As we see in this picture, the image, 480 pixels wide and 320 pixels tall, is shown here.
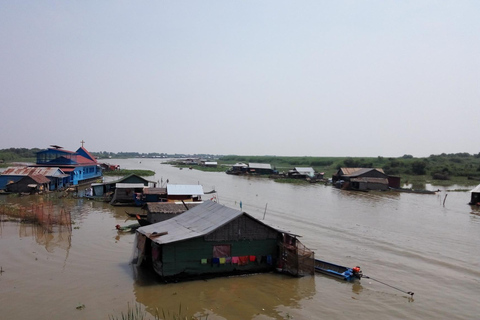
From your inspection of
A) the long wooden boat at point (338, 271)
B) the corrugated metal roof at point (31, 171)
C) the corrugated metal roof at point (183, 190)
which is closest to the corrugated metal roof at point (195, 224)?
the long wooden boat at point (338, 271)

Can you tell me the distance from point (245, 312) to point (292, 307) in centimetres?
168

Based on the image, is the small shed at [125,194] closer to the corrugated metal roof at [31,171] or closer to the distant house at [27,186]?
the distant house at [27,186]

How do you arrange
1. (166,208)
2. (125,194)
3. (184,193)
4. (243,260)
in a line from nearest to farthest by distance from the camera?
1. (243,260)
2. (166,208)
3. (184,193)
4. (125,194)

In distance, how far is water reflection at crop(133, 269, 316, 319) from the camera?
1126cm

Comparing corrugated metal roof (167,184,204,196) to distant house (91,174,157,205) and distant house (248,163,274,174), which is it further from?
distant house (248,163,274,174)

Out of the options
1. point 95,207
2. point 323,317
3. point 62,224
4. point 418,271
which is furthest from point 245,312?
point 95,207

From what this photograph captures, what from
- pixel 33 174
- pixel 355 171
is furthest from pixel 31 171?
pixel 355 171

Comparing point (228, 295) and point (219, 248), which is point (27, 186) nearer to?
point (219, 248)

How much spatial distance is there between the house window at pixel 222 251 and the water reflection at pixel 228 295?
0.91 m

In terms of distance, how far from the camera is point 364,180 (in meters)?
47.8

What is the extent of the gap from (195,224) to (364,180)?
38.0 meters

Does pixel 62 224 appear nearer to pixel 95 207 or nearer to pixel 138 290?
pixel 95 207

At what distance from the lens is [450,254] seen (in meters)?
18.4

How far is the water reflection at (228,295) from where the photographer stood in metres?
11.3
